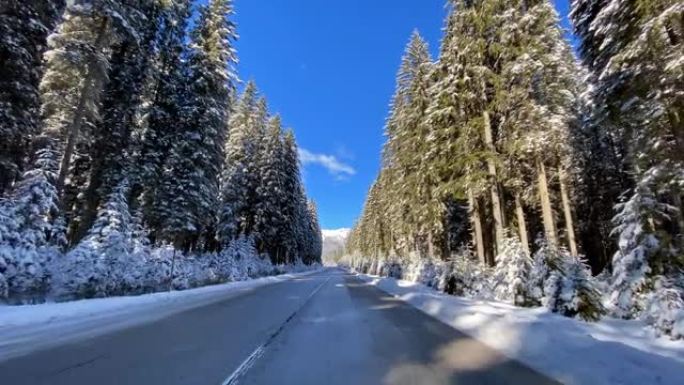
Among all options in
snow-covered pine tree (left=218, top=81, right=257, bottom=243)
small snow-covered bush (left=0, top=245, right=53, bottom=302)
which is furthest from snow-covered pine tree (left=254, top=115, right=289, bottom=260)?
small snow-covered bush (left=0, top=245, right=53, bottom=302)

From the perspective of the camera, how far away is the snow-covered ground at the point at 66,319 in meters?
7.57

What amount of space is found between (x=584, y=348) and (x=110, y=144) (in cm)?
2408

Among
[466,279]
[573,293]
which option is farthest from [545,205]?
[573,293]

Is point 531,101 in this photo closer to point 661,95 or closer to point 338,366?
point 661,95

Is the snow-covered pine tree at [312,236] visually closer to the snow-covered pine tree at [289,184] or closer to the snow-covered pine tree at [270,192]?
the snow-covered pine tree at [289,184]

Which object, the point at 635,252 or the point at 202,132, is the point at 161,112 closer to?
the point at 202,132

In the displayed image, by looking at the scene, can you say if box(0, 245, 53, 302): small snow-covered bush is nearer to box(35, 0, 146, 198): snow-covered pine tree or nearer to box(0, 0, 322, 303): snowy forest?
box(0, 0, 322, 303): snowy forest

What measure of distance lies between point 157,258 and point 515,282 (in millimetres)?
15137

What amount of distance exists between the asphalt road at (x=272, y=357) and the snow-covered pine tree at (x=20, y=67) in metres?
12.1

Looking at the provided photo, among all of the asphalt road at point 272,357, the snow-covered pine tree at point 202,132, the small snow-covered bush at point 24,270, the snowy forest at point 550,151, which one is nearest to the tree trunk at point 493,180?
the snowy forest at point 550,151

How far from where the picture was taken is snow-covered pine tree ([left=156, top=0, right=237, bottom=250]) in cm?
2398

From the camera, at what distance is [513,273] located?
14.5m

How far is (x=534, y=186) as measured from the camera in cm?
2681

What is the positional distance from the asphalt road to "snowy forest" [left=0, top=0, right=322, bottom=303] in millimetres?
5896
